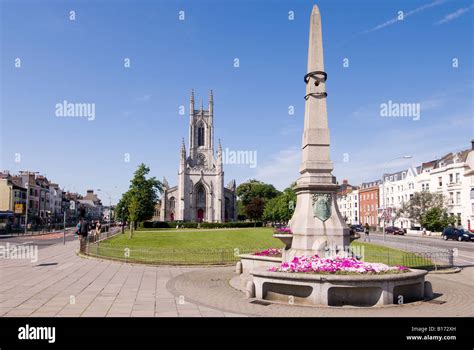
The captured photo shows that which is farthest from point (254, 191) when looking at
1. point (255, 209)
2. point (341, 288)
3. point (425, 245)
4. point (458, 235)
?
point (341, 288)

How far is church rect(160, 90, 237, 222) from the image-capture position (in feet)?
302

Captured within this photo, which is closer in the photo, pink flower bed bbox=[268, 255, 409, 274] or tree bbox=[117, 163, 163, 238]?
pink flower bed bbox=[268, 255, 409, 274]

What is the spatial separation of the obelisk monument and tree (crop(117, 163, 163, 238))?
123ft

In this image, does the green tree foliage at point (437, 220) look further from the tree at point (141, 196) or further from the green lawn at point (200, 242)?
the tree at point (141, 196)

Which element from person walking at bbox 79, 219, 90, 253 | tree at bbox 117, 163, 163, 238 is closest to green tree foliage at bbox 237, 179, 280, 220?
tree at bbox 117, 163, 163, 238

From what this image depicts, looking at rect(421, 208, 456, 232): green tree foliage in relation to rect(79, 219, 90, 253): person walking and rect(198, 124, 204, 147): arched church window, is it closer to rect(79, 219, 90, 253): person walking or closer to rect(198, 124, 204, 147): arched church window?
rect(79, 219, 90, 253): person walking

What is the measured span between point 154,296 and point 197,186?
83412mm

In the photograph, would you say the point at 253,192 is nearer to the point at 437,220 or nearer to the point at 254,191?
the point at 254,191

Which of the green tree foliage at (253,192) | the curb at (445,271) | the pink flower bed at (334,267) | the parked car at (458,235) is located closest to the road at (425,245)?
the parked car at (458,235)

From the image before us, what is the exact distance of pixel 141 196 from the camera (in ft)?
173

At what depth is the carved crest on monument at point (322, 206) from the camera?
1264 cm

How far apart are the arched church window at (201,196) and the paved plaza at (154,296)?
77.4 m

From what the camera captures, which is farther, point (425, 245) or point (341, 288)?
point (425, 245)

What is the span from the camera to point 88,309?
29.7 ft
